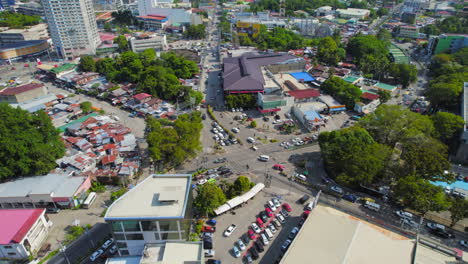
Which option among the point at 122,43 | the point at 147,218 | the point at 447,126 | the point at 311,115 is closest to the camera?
the point at 147,218

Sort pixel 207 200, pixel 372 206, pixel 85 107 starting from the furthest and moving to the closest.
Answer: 1. pixel 85 107
2. pixel 372 206
3. pixel 207 200

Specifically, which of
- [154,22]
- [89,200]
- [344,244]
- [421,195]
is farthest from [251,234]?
[154,22]

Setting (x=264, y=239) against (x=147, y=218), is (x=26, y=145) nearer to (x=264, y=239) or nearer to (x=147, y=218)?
(x=147, y=218)

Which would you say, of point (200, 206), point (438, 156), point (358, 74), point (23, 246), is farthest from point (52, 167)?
point (358, 74)

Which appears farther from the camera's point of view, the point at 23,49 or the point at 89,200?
the point at 23,49

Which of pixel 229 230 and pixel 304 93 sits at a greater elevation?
pixel 304 93

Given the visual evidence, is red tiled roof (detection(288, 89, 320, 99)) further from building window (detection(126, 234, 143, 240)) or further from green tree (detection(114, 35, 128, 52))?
green tree (detection(114, 35, 128, 52))

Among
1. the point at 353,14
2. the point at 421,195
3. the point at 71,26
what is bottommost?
the point at 421,195

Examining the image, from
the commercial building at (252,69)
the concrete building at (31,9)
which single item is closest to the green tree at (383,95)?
the commercial building at (252,69)

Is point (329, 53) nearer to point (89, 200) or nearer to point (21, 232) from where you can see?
point (89, 200)
